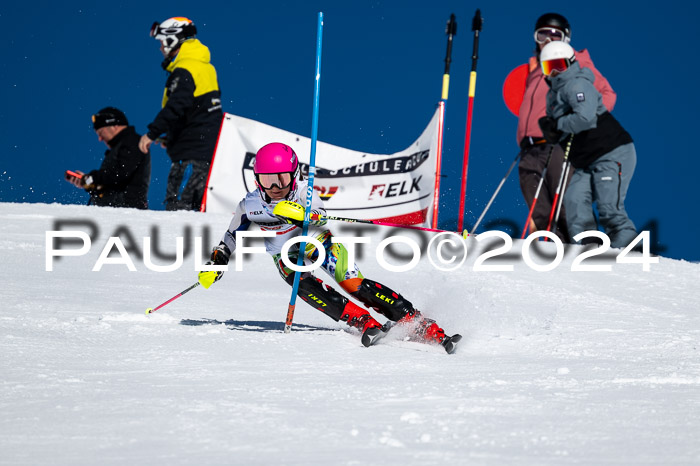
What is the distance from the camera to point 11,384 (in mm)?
2832

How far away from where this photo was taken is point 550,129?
708 cm

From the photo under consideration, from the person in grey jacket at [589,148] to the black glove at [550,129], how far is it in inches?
0.4

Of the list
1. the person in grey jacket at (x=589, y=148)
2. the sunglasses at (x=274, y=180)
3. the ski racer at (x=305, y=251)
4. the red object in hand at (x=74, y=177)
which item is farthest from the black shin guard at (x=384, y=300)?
the red object in hand at (x=74, y=177)

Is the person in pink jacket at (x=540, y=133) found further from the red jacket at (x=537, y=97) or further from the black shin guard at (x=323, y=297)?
the black shin guard at (x=323, y=297)

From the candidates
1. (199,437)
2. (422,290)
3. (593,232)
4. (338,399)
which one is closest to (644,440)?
(338,399)

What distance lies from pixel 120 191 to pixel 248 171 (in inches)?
50.0

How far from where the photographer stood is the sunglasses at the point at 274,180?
14.0 feet

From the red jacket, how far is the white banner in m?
1.11

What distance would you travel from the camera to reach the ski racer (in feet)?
13.8

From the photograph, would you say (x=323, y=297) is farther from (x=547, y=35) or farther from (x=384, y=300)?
(x=547, y=35)

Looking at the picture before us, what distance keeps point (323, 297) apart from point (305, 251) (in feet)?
0.82

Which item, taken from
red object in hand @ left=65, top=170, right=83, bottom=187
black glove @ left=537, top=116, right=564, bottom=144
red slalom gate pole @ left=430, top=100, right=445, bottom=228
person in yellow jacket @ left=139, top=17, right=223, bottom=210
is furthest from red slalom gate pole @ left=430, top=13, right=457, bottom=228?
red object in hand @ left=65, top=170, right=83, bottom=187

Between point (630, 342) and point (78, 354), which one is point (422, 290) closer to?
point (630, 342)

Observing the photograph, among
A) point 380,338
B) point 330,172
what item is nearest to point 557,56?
point 330,172
